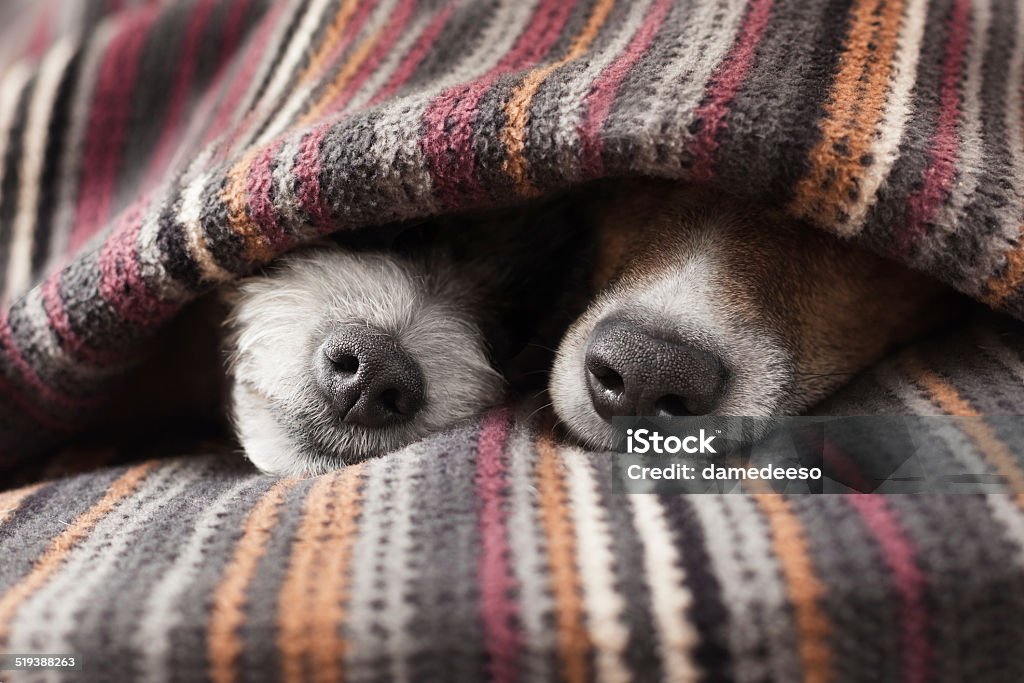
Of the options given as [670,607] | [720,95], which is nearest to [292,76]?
[720,95]

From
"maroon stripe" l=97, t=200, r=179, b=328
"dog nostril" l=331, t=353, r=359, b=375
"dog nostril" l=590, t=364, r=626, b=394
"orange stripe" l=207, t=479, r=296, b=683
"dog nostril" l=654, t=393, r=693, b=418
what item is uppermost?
"maroon stripe" l=97, t=200, r=179, b=328

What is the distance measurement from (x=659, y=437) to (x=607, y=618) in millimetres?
224

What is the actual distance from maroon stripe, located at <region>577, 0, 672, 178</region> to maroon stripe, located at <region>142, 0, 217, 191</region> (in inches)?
26.0

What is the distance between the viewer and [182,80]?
1.17m

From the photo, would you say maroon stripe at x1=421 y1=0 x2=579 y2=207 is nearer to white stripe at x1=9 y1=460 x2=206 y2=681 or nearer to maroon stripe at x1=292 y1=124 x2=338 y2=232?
maroon stripe at x1=292 y1=124 x2=338 y2=232

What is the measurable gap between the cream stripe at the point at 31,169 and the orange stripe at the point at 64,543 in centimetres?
40

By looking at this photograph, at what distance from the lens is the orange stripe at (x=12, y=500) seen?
27.2 inches

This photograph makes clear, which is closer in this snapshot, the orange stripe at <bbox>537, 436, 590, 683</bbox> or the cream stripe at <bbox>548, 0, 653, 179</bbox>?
the orange stripe at <bbox>537, 436, 590, 683</bbox>

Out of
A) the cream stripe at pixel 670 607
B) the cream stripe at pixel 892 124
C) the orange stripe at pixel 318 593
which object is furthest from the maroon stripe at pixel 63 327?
the cream stripe at pixel 892 124

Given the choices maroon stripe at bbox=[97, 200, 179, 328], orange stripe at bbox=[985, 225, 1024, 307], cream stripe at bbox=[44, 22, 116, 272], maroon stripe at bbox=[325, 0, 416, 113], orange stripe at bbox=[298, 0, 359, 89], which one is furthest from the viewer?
cream stripe at bbox=[44, 22, 116, 272]

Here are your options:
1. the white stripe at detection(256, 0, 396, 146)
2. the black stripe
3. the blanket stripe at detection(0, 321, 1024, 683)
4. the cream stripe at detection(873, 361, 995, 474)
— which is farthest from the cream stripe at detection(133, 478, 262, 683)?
the cream stripe at detection(873, 361, 995, 474)

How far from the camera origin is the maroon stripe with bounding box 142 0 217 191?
1.13m

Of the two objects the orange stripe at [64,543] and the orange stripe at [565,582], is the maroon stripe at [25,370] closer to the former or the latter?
the orange stripe at [64,543]

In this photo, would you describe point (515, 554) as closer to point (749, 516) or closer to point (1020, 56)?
point (749, 516)
